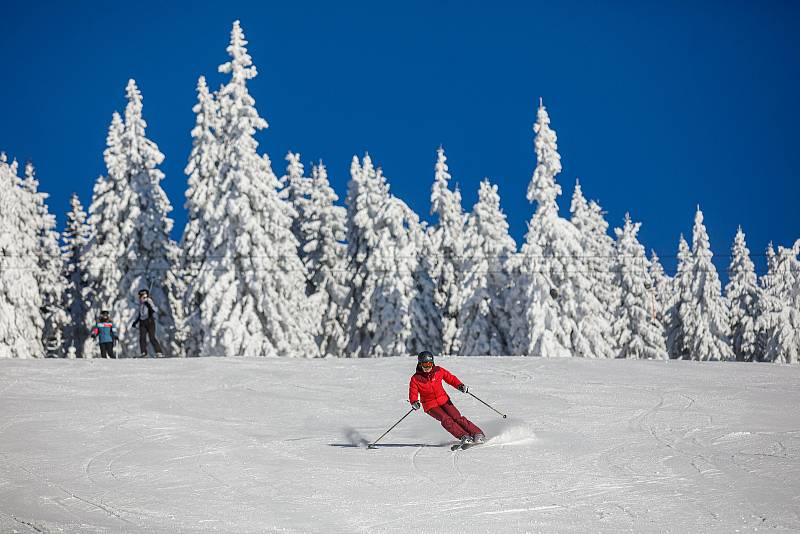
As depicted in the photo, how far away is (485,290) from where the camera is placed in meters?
40.1

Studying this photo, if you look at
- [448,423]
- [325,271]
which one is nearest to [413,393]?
[448,423]

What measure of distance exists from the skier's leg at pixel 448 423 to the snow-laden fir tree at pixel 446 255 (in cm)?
2960

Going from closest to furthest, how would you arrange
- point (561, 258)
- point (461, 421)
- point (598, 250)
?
point (461, 421), point (561, 258), point (598, 250)

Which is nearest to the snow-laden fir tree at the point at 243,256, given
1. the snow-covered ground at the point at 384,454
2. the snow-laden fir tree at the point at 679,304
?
the snow-covered ground at the point at 384,454

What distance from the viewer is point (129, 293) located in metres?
37.0

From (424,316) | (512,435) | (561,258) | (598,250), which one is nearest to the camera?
(512,435)

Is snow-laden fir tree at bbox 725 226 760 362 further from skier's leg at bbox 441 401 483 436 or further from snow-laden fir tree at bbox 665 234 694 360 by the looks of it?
skier's leg at bbox 441 401 483 436

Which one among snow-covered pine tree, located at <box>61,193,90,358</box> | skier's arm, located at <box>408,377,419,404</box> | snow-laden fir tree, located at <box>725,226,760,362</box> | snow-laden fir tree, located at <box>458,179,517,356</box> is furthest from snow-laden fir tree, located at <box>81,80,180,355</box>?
snow-laden fir tree, located at <box>725,226,760,362</box>

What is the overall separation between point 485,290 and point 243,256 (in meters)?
12.6

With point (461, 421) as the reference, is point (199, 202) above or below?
above

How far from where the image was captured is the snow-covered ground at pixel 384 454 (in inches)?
313

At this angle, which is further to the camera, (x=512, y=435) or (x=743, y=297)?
(x=743, y=297)

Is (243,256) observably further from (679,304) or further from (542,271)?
(679,304)

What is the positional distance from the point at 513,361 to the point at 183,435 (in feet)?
40.5
